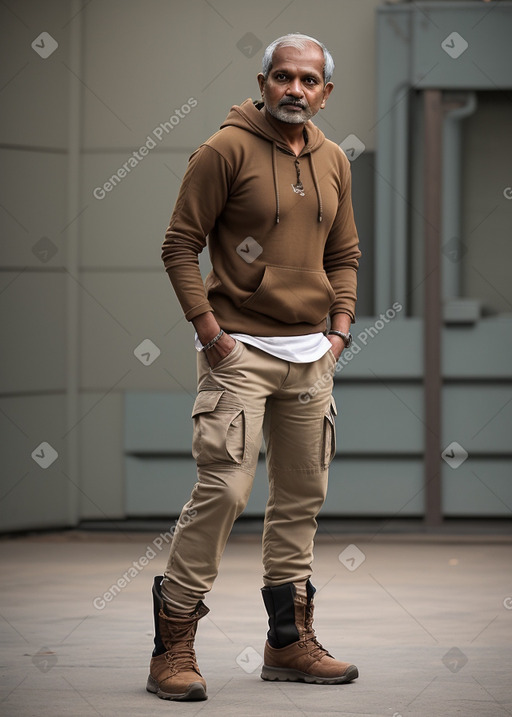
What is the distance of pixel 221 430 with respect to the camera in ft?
11.1

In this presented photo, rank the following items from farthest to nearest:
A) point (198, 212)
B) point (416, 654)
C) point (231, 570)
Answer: point (231, 570), point (416, 654), point (198, 212)

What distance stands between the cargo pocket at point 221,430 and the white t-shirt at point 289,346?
6.4 inches

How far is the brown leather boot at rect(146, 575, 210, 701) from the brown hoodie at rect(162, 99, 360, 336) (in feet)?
2.62

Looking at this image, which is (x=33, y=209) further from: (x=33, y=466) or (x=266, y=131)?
(x=266, y=131)

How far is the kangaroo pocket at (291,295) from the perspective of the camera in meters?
3.44

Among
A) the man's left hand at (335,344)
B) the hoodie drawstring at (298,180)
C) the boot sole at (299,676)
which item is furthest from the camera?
the man's left hand at (335,344)

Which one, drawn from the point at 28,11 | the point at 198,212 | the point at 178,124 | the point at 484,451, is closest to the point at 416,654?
the point at 198,212

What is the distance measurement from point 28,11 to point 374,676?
398 cm

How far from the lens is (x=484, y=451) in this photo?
20.6 ft

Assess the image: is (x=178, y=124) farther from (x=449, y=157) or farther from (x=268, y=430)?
(x=268, y=430)

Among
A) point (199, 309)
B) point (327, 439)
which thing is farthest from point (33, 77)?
point (327, 439)

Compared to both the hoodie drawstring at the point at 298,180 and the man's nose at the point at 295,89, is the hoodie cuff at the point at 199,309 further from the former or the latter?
the man's nose at the point at 295,89

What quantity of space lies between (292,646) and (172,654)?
1.23 ft

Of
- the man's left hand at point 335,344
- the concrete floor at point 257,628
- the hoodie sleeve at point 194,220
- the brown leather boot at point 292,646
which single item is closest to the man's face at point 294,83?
the hoodie sleeve at point 194,220
